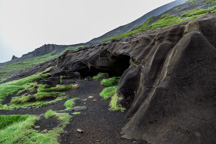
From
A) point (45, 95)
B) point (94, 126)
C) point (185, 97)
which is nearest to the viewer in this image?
point (185, 97)

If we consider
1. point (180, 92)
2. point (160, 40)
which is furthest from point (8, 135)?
point (160, 40)

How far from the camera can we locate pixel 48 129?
9883 mm

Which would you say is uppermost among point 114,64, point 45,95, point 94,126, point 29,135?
point 114,64

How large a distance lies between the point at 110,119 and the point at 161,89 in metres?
5.18

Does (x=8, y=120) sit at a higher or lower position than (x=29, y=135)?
higher

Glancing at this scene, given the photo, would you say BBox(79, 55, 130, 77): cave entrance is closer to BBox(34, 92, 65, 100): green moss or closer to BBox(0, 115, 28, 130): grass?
BBox(34, 92, 65, 100): green moss

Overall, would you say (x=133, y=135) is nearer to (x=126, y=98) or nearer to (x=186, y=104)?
(x=186, y=104)

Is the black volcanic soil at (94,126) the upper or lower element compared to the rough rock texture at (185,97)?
lower

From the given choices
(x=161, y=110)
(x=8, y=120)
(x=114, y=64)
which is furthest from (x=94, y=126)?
(x=114, y=64)

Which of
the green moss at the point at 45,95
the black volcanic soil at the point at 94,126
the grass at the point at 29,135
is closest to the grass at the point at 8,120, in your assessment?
the grass at the point at 29,135

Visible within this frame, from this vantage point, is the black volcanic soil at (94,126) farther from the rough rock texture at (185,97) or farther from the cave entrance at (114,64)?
the cave entrance at (114,64)

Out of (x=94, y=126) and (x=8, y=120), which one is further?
(x=8, y=120)

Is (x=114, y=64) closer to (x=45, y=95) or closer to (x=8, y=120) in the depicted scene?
(x=45, y=95)

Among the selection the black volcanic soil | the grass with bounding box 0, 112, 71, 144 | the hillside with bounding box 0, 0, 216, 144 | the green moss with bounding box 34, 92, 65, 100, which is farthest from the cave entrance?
the grass with bounding box 0, 112, 71, 144
